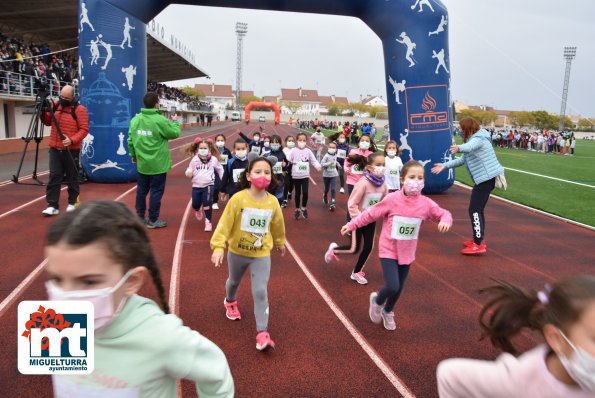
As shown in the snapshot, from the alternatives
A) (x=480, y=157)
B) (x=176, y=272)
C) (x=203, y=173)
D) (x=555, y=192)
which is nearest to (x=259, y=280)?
(x=176, y=272)

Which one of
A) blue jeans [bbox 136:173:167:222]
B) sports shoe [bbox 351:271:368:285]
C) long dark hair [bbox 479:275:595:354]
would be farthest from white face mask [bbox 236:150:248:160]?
long dark hair [bbox 479:275:595:354]

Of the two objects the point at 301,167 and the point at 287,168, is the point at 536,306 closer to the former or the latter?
the point at 301,167

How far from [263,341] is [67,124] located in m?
6.28

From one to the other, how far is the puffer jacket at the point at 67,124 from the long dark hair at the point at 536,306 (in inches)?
314

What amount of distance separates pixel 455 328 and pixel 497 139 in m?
39.4

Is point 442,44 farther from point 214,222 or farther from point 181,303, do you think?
point 181,303

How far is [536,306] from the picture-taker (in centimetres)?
176

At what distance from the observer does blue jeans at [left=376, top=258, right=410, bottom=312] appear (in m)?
4.27

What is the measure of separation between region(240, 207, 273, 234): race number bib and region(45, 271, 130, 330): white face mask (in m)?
2.55

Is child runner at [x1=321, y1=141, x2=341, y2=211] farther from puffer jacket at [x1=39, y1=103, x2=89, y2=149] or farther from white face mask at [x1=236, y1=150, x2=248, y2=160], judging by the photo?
puffer jacket at [x1=39, y1=103, x2=89, y2=149]

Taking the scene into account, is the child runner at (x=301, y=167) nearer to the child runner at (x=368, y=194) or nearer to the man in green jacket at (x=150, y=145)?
the man in green jacket at (x=150, y=145)

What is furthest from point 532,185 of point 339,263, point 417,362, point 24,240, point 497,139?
point 497,139

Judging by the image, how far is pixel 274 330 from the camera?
4438 mm

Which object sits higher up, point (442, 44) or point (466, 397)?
point (442, 44)
